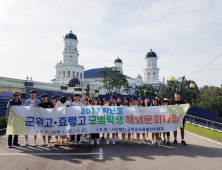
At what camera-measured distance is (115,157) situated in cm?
554

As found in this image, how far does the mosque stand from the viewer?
30.0 m

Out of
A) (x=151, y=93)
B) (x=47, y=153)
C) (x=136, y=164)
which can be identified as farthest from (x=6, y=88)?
(x=151, y=93)

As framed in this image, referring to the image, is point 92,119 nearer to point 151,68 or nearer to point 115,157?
point 115,157

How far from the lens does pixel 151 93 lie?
6962 cm

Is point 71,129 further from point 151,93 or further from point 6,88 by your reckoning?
point 151,93

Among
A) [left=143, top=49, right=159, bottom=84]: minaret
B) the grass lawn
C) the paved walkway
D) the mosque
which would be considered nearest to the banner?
the paved walkway

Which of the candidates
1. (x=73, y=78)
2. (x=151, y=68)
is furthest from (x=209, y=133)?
(x=151, y=68)

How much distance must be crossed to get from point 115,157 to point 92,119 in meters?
1.85

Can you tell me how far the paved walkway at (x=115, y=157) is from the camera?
4.87 meters

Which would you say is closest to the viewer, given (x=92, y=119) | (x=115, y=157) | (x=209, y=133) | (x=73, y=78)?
(x=115, y=157)

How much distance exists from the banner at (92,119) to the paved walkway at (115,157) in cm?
57

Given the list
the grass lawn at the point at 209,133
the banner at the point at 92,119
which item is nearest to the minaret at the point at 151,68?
the grass lawn at the point at 209,133

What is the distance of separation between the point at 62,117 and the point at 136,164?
10.2ft

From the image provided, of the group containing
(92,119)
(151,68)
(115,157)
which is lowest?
(115,157)
